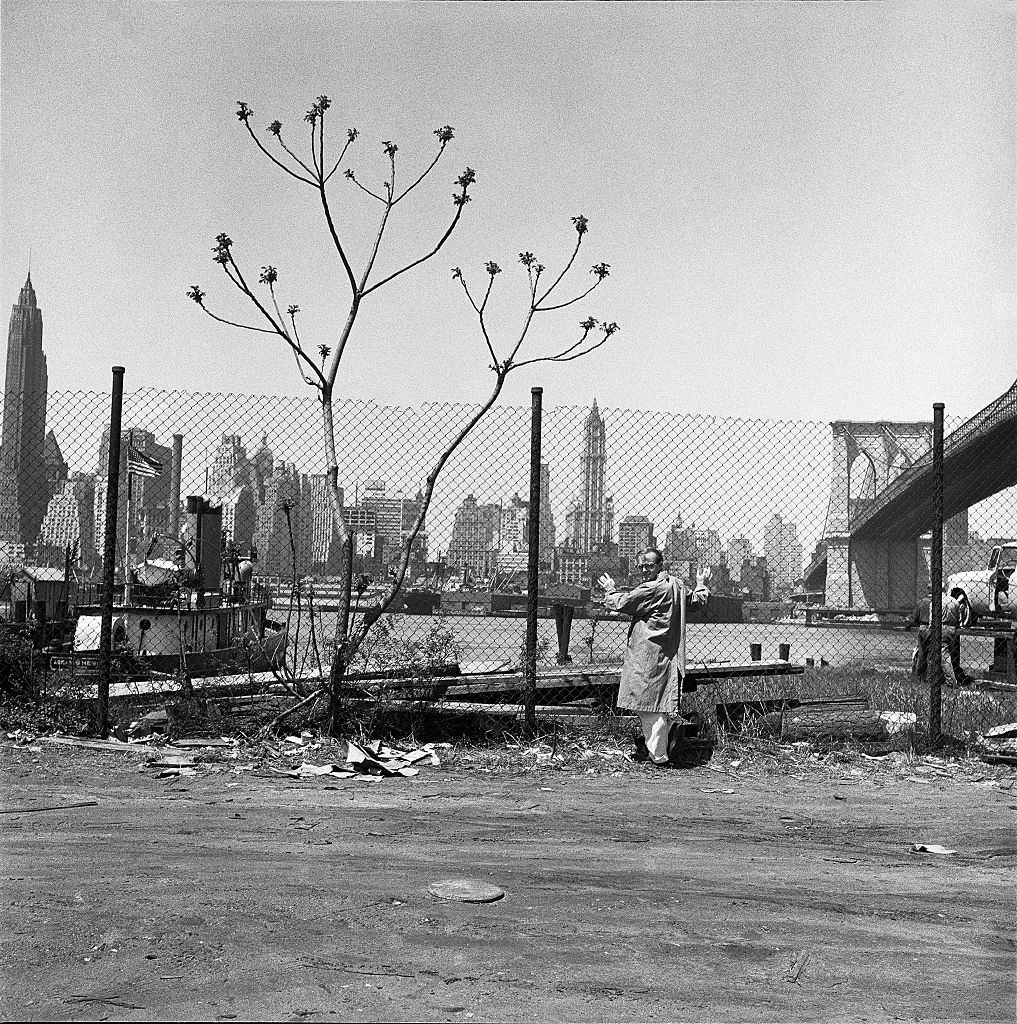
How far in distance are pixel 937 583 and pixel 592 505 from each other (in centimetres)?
294

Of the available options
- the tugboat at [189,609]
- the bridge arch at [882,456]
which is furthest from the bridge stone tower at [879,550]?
the tugboat at [189,609]

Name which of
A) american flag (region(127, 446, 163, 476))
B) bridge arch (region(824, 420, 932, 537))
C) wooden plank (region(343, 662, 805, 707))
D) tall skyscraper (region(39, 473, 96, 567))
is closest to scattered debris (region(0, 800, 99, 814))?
wooden plank (region(343, 662, 805, 707))

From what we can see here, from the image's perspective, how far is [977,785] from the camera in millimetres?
7410

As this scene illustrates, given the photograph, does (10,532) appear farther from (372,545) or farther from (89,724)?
(372,545)

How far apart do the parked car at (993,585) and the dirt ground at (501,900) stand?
1243cm

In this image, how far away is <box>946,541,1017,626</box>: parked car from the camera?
1853 centimetres

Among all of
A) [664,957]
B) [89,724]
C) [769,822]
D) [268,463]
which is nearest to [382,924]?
[664,957]

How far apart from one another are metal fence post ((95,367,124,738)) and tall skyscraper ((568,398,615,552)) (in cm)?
365

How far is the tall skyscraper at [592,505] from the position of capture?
8797 mm

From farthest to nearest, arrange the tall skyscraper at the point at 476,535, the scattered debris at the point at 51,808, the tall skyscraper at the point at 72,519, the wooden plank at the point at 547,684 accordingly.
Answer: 1. the tall skyscraper at the point at 72,519
2. the tall skyscraper at the point at 476,535
3. the wooden plank at the point at 547,684
4. the scattered debris at the point at 51,808

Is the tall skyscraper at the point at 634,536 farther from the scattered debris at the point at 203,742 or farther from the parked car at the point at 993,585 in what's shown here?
the parked car at the point at 993,585

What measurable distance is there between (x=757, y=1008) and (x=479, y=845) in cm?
223

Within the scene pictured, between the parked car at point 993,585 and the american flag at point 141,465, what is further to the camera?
the parked car at point 993,585

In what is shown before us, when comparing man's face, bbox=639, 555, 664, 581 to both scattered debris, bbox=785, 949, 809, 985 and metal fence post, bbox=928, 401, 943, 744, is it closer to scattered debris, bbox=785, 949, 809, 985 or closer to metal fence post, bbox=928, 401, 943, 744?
metal fence post, bbox=928, 401, 943, 744
